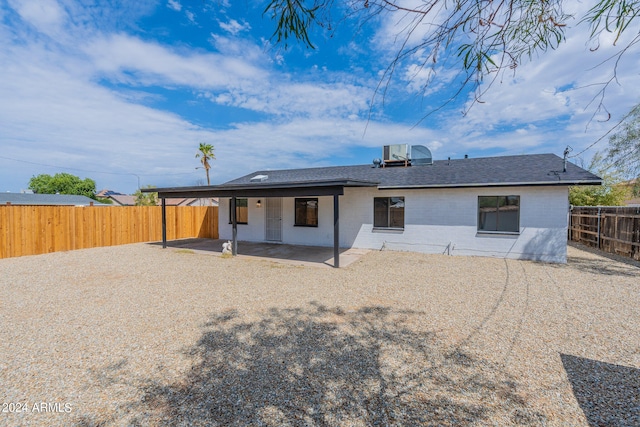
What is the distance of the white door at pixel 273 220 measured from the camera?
12.6 metres

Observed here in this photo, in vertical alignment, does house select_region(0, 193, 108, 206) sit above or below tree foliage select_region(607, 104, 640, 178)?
below

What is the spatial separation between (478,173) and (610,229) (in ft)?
18.7

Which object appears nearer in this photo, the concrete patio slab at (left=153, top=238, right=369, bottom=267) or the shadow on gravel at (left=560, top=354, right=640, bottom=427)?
the shadow on gravel at (left=560, top=354, right=640, bottom=427)

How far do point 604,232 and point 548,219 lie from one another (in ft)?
15.6

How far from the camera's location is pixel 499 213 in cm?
921

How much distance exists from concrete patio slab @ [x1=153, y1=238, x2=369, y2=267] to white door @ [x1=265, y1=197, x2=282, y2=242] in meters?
0.42

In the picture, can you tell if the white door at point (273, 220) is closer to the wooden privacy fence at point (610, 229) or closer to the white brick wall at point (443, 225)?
the white brick wall at point (443, 225)

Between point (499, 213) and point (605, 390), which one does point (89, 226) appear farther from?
point (499, 213)

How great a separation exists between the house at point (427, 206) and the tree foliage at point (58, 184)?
5182cm

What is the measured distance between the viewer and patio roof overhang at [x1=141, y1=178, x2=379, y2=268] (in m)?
7.93

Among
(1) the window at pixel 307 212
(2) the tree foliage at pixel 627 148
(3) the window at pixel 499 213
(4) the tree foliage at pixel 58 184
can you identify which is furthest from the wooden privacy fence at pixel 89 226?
(4) the tree foliage at pixel 58 184

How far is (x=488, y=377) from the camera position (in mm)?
2838

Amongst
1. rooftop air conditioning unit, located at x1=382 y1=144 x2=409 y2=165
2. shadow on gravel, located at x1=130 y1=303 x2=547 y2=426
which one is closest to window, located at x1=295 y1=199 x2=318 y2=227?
rooftop air conditioning unit, located at x1=382 y1=144 x2=409 y2=165

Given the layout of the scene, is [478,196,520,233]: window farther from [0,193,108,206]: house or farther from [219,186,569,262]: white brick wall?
[0,193,108,206]: house
